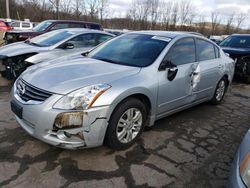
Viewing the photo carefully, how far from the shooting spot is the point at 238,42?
872 centimetres

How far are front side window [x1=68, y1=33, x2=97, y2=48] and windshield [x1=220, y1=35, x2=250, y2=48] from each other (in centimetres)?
527

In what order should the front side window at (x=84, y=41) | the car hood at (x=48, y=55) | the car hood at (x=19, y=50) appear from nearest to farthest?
the car hood at (x=48, y=55) < the car hood at (x=19, y=50) < the front side window at (x=84, y=41)

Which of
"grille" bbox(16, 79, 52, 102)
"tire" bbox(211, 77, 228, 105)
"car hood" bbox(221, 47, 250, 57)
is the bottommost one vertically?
"tire" bbox(211, 77, 228, 105)

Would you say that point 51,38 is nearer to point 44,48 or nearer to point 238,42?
point 44,48

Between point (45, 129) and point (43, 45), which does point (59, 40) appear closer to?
point (43, 45)

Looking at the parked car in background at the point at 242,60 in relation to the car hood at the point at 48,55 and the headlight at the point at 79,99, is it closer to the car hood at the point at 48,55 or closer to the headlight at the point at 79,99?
the car hood at the point at 48,55

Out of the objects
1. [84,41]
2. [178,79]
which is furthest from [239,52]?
[178,79]

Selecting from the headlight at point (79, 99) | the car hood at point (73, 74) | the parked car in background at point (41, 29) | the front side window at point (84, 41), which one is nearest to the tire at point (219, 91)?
the car hood at point (73, 74)

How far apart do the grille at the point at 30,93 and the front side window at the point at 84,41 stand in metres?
3.51

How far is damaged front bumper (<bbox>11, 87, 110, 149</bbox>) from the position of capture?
98.3 inches

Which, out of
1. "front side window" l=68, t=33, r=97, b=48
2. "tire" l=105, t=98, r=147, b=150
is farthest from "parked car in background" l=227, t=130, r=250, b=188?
"front side window" l=68, t=33, r=97, b=48

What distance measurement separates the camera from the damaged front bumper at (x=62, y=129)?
250cm

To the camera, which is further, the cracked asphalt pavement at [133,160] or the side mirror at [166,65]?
the side mirror at [166,65]

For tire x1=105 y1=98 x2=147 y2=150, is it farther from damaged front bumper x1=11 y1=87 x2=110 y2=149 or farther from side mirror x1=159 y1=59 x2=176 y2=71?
side mirror x1=159 y1=59 x2=176 y2=71
